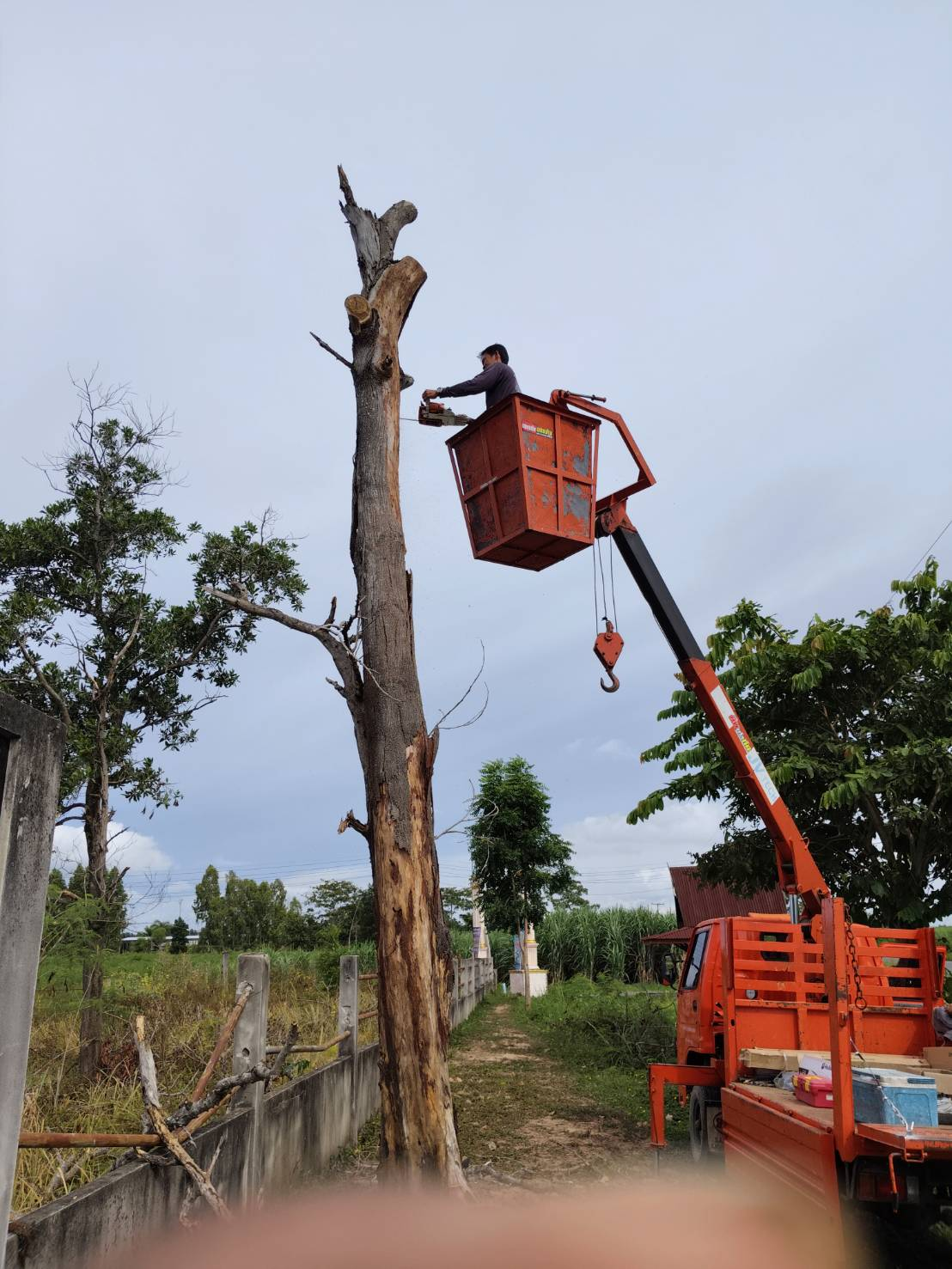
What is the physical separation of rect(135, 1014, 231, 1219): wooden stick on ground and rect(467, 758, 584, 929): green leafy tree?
2776 centimetres

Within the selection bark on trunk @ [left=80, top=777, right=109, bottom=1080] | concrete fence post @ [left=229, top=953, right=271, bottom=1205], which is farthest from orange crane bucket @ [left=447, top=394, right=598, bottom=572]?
bark on trunk @ [left=80, top=777, right=109, bottom=1080]

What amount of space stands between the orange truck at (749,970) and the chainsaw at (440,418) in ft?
0.81

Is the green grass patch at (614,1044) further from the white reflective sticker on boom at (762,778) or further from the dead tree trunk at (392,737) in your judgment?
the dead tree trunk at (392,737)

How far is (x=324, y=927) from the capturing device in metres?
48.3

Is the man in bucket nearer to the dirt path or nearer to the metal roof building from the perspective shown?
the dirt path

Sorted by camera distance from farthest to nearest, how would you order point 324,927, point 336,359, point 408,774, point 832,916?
point 324,927
point 336,359
point 408,774
point 832,916

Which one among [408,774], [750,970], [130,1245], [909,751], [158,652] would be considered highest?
[158,652]

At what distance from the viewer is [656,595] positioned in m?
8.89

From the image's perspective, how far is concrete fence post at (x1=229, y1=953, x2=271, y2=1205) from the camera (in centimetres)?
593

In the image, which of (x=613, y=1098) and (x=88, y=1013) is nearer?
(x=88, y=1013)

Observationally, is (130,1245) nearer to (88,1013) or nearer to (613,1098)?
(88,1013)

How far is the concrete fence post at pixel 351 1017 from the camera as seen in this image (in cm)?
884

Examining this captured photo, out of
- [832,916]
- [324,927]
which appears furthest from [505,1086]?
[324,927]

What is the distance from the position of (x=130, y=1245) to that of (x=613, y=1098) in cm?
844
